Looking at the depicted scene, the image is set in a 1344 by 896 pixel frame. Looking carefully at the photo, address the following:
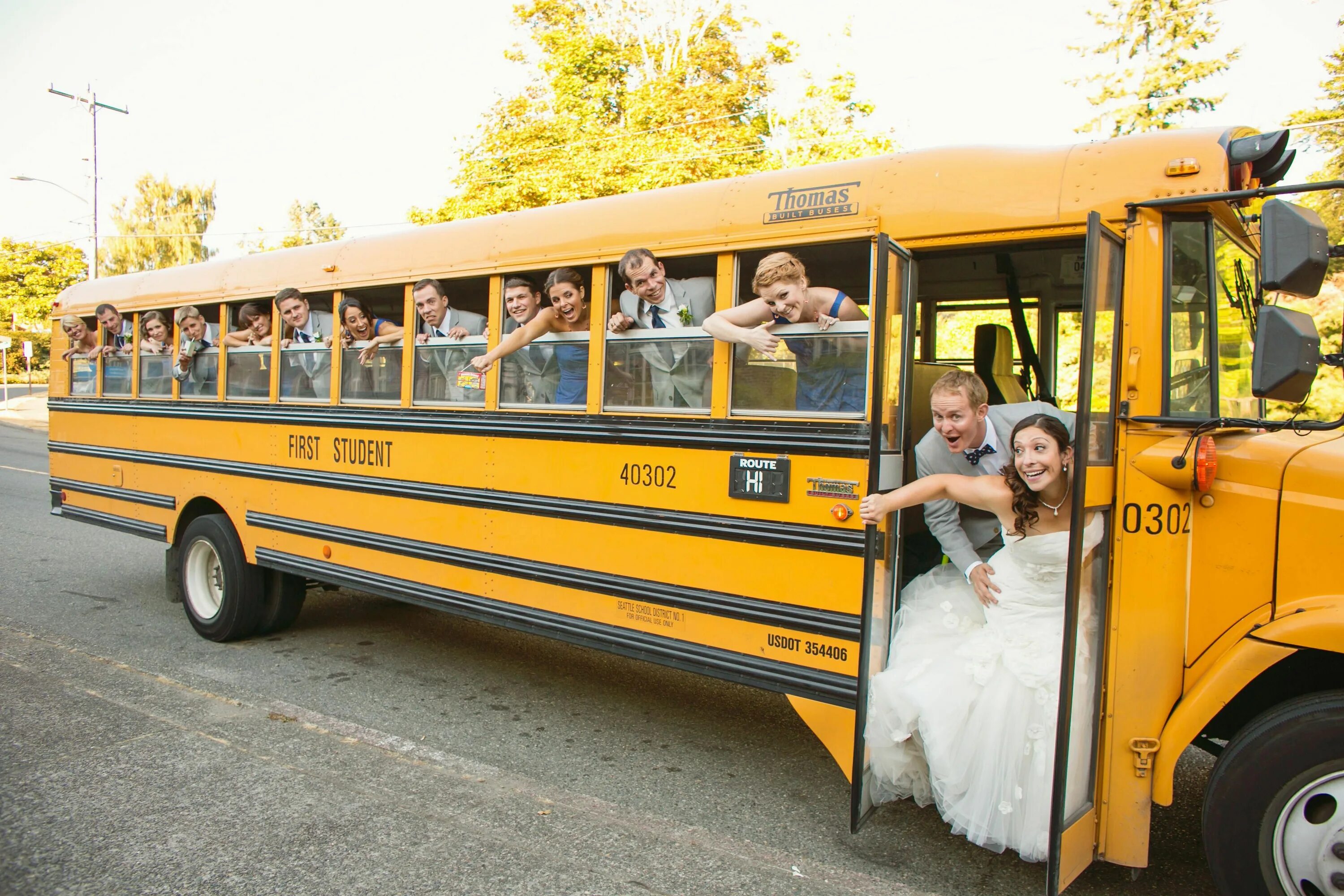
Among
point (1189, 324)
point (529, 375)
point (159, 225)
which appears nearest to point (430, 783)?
point (529, 375)

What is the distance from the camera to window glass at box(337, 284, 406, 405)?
499 cm

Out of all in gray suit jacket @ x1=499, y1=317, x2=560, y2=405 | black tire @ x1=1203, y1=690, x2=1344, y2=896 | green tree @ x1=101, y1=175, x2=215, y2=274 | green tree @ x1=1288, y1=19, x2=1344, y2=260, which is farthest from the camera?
green tree @ x1=101, y1=175, x2=215, y2=274

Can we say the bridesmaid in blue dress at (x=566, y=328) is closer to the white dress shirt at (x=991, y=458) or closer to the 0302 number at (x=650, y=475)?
the 0302 number at (x=650, y=475)

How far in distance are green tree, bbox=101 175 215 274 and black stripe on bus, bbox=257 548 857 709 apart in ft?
153

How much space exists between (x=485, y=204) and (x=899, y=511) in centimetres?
1635

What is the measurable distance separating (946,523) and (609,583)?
4.73ft

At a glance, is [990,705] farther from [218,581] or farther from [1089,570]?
[218,581]

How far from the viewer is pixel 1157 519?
2758 mm

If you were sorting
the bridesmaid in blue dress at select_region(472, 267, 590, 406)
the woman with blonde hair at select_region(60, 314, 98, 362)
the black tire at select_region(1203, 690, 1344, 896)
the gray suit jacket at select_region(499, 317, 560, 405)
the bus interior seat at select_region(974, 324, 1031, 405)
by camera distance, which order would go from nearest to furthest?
the black tire at select_region(1203, 690, 1344, 896)
the bridesmaid in blue dress at select_region(472, 267, 590, 406)
the gray suit jacket at select_region(499, 317, 560, 405)
the bus interior seat at select_region(974, 324, 1031, 405)
the woman with blonde hair at select_region(60, 314, 98, 362)

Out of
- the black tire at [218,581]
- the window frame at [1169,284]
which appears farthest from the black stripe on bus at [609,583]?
→ the window frame at [1169,284]

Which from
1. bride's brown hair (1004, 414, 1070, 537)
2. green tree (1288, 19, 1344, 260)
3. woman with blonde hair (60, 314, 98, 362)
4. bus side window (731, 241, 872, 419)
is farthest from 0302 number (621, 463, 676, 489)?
green tree (1288, 19, 1344, 260)

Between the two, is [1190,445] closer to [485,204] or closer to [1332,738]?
[1332,738]

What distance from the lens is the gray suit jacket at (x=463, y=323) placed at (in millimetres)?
4605

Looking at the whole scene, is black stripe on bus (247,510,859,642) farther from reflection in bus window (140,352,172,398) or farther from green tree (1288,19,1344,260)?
green tree (1288,19,1344,260)
